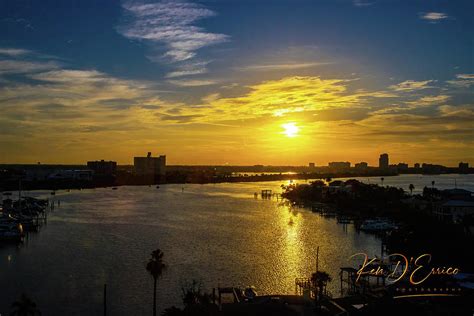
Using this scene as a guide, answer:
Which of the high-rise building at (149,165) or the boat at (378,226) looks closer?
the boat at (378,226)

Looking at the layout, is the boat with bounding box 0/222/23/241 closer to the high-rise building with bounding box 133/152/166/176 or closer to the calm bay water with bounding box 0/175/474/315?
the calm bay water with bounding box 0/175/474/315

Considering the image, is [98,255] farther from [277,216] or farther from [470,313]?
[277,216]

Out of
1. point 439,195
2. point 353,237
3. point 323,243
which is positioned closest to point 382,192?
point 439,195

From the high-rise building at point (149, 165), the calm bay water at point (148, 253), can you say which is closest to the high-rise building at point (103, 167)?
the high-rise building at point (149, 165)

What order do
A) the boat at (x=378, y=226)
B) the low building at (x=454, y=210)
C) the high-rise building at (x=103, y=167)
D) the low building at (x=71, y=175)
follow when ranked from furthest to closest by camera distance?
1. the high-rise building at (x=103, y=167)
2. the low building at (x=71, y=175)
3. the boat at (x=378, y=226)
4. the low building at (x=454, y=210)

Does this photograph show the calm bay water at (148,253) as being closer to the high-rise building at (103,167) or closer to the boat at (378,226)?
the boat at (378,226)

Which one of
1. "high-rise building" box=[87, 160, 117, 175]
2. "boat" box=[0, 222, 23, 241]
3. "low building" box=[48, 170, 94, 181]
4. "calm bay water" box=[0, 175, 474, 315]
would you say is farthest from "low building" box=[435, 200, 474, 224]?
"high-rise building" box=[87, 160, 117, 175]

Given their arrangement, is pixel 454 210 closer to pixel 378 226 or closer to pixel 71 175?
pixel 378 226

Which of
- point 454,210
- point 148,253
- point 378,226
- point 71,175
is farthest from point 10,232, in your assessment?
point 71,175
